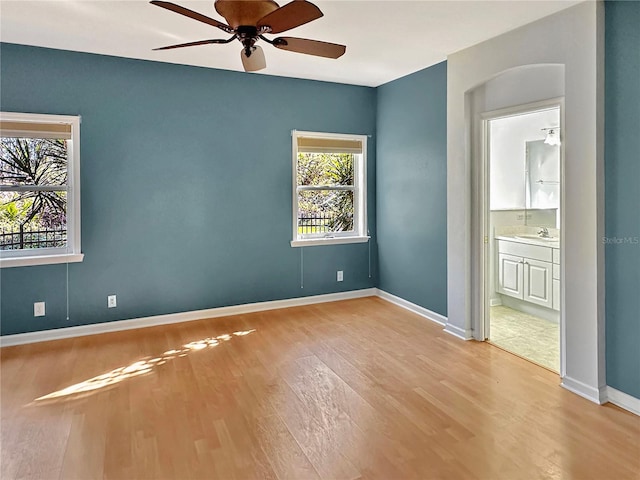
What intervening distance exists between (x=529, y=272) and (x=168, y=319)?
3.88m

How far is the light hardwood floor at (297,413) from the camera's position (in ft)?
7.11

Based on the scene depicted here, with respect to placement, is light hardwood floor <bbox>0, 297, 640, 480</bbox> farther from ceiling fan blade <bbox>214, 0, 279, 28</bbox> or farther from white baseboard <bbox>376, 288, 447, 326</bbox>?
ceiling fan blade <bbox>214, 0, 279, 28</bbox>

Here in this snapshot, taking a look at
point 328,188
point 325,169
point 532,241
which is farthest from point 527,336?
point 325,169

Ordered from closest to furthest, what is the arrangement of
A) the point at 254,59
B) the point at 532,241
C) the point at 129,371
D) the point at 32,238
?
1. the point at 254,59
2. the point at 129,371
3. the point at 32,238
4. the point at 532,241

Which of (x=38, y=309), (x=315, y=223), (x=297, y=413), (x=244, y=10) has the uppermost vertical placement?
(x=244, y=10)

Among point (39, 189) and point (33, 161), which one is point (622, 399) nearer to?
point (39, 189)

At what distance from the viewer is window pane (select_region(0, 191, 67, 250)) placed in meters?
3.91

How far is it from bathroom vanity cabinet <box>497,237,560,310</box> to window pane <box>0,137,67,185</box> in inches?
184

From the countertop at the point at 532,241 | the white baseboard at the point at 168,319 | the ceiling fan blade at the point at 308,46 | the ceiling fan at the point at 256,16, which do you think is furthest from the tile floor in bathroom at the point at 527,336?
the ceiling fan at the point at 256,16

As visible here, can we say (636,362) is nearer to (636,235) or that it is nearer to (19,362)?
(636,235)

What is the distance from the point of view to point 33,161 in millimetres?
3963

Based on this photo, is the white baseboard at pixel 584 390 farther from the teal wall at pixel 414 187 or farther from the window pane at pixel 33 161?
the window pane at pixel 33 161

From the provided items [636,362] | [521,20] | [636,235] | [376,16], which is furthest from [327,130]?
[636,362]

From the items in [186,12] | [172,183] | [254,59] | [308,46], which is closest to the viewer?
[186,12]
